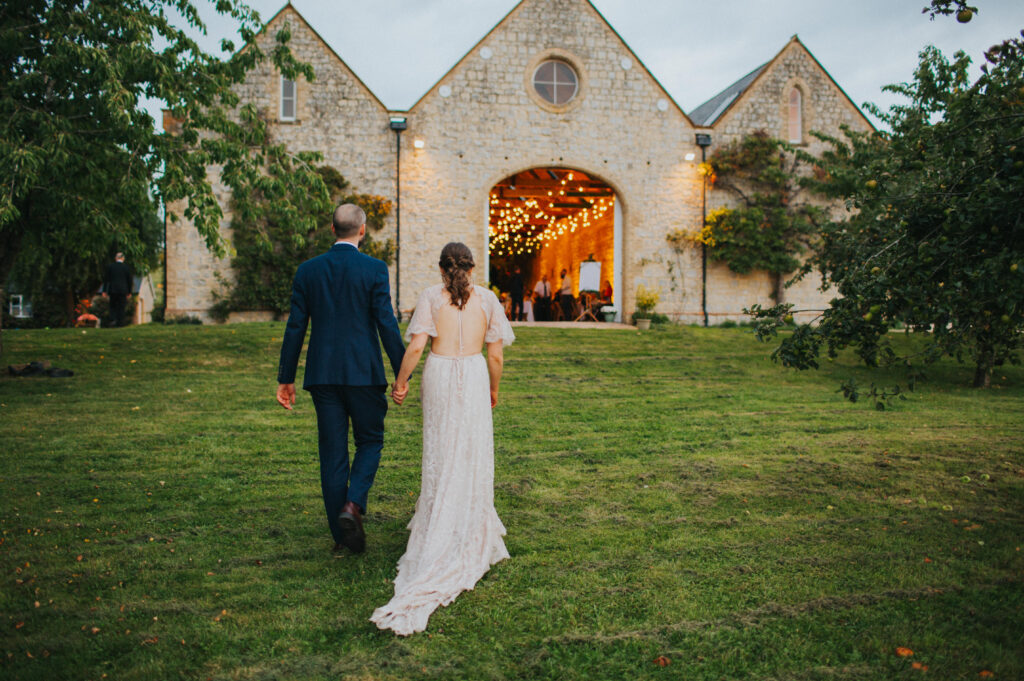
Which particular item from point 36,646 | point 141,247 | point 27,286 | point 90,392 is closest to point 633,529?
point 36,646

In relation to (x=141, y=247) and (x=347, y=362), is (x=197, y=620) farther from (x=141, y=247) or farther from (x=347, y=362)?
(x=141, y=247)

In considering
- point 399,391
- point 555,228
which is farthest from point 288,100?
point 399,391

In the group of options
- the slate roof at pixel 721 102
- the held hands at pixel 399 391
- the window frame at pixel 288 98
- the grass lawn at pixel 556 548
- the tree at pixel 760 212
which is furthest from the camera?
the slate roof at pixel 721 102

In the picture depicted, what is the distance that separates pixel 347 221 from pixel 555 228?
74.2 ft

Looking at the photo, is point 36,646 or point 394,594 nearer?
point 36,646

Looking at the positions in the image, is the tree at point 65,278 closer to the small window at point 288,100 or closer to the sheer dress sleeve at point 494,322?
the small window at point 288,100

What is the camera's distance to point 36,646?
8.79ft

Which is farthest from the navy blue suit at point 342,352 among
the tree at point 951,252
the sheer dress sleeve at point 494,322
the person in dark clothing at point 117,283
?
the person in dark clothing at point 117,283

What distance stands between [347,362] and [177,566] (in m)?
1.43

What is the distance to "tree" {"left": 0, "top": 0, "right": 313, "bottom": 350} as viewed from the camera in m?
7.59

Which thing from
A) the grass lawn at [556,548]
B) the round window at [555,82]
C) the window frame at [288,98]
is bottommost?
the grass lawn at [556,548]

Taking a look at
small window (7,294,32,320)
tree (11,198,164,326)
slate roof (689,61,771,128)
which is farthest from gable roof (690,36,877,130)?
small window (7,294,32,320)

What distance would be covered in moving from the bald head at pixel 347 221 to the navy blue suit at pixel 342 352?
0.10m

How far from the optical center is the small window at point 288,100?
55.0 feet
